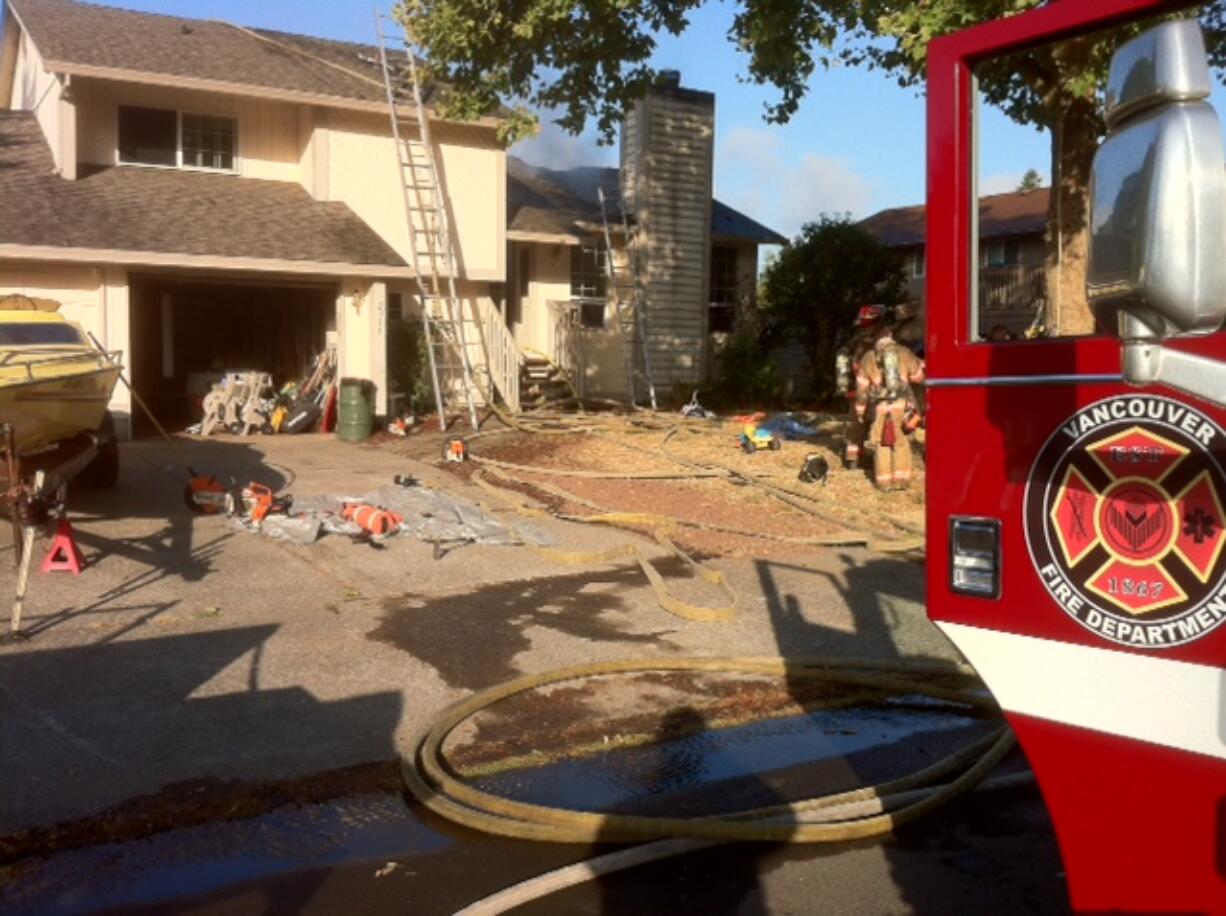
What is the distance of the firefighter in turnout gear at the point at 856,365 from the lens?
43.8 feet

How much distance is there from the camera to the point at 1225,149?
6.21 ft

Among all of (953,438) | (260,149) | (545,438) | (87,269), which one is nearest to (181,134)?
(260,149)

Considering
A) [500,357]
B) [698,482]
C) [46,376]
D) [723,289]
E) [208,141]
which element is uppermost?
[208,141]

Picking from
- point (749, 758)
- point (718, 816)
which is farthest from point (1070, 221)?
point (718, 816)

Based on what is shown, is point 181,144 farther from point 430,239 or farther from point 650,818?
point 650,818

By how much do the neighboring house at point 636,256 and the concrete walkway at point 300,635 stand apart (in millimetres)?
11948

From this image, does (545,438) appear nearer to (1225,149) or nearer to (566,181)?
(566,181)

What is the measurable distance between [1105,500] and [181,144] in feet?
62.0

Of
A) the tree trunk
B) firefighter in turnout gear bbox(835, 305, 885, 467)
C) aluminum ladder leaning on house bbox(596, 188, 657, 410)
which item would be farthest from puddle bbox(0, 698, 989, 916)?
aluminum ladder leaning on house bbox(596, 188, 657, 410)

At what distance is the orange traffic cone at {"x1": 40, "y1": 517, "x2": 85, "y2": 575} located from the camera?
8.78m

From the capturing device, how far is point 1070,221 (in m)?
7.26

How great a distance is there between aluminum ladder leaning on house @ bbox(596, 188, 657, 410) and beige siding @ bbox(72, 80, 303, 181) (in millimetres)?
5527

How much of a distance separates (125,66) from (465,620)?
12.7 meters

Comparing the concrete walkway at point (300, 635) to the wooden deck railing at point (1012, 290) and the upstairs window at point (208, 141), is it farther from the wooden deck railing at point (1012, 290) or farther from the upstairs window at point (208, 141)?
the upstairs window at point (208, 141)
